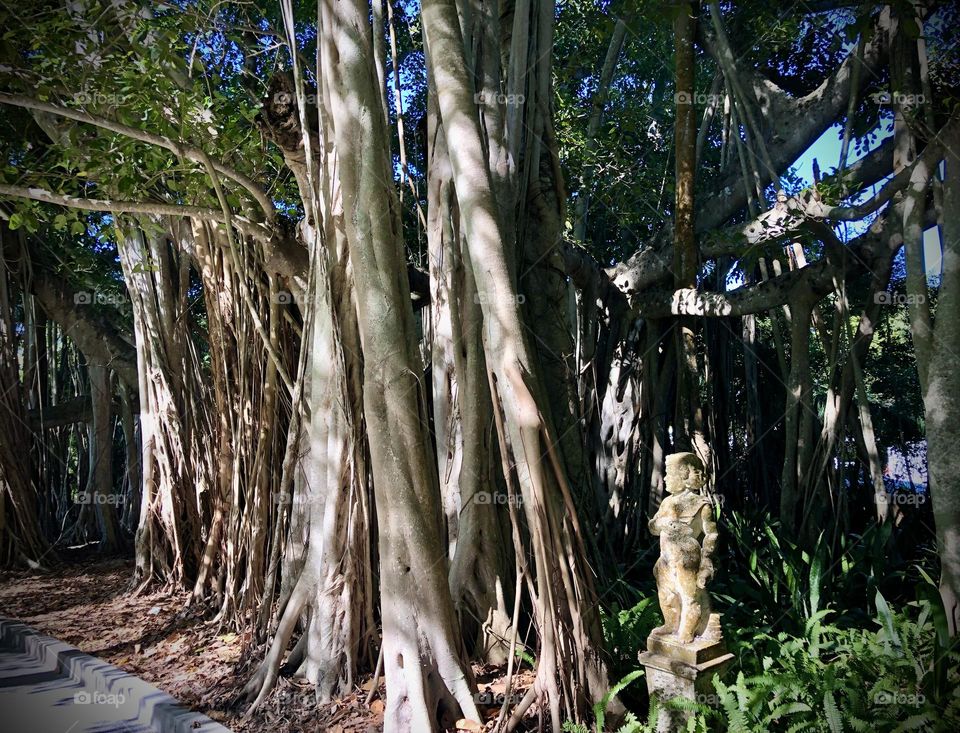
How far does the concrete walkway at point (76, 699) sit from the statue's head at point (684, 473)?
2298 mm

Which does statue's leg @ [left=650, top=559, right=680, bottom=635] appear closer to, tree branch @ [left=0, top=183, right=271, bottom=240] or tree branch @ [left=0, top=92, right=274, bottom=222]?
tree branch @ [left=0, top=183, right=271, bottom=240]

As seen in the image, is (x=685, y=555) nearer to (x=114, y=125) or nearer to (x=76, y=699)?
(x=76, y=699)

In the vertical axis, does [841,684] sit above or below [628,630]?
below

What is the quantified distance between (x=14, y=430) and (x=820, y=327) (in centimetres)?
766

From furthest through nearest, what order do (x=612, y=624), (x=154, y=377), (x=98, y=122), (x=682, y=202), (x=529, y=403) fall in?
1. (x=154, y=377)
2. (x=682, y=202)
3. (x=98, y=122)
4. (x=612, y=624)
5. (x=529, y=403)

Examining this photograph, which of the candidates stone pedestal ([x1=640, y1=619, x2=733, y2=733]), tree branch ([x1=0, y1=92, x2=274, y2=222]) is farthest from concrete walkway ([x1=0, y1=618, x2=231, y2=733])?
tree branch ([x1=0, y1=92, x2=274, y2=222])

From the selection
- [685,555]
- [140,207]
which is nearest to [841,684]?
[685,555]

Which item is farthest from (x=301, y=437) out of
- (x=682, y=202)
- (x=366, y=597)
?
(x=682, y=202)

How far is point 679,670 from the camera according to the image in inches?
119

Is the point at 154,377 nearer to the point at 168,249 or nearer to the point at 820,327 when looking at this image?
the point at 168,249

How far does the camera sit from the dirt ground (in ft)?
12.1

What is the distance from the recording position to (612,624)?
385 centimetres

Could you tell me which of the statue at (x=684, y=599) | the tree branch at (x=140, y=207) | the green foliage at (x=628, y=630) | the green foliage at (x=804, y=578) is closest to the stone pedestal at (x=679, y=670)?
the statue at (x=684, y=599)

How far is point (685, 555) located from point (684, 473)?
0.32m
